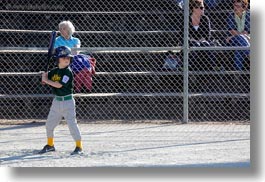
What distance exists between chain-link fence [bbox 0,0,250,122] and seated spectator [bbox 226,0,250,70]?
0.09 feet

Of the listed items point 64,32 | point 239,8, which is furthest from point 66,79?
point 239,8

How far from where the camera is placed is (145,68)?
→ 14.8 meters

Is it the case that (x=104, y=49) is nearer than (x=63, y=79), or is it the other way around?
(x=63, y=79)

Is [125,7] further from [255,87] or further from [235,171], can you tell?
[235,171]

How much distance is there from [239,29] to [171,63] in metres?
1.40

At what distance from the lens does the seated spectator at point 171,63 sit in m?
13.9

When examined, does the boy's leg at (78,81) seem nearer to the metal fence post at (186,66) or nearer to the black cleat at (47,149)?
the metal fence post at (186,66)

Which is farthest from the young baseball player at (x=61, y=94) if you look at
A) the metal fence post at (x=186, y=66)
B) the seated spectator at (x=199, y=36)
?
the seated spectator at (x=199, y=36)

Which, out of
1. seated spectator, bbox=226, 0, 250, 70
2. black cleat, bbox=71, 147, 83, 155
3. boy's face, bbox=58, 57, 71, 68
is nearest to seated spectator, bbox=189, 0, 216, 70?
seated spectator, bbox=226, 0, 250, 70

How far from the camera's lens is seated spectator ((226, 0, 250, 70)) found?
552 inches

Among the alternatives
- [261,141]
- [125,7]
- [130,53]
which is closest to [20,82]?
[130,53]

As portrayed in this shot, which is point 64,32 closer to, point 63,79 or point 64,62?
point 64,62

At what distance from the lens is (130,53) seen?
48.3 ft

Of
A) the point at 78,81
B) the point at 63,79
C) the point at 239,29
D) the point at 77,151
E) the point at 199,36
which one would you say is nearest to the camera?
the point at 77,151
